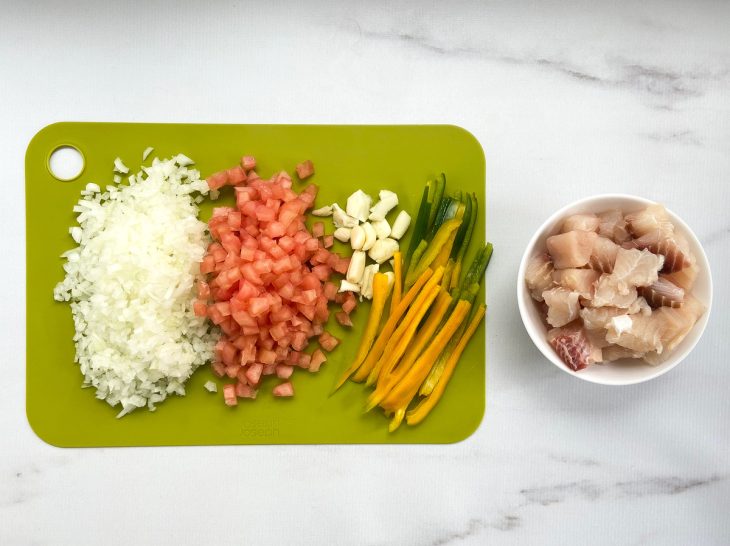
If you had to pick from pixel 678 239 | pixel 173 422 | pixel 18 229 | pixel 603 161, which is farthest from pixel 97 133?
pixel 678 239

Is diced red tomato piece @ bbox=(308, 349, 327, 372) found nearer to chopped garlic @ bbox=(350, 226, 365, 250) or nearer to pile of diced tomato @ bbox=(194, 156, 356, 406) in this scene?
pile of diced tomato @ bbox=(194, 156, 356, 406)

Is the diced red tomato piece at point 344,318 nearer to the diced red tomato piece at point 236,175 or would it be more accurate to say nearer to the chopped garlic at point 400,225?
the chopped garlic at point 400,225

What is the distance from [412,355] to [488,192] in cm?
61

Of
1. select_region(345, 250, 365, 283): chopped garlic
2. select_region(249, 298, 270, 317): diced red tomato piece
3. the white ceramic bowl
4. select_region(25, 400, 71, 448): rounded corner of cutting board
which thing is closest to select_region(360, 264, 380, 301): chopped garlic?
select_region(345, 250, 365, 283): chopped garlic

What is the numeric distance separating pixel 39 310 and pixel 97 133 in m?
0.62

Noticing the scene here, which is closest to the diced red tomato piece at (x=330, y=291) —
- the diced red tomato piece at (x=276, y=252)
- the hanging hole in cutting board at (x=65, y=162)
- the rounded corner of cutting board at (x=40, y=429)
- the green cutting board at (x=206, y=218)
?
the green cutting board at (x=206, y=218)

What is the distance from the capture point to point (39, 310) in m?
2.23

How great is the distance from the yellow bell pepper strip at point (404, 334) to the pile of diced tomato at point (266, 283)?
0.16 metres

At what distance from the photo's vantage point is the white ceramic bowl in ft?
6.46

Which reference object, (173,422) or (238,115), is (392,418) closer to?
(173,422)

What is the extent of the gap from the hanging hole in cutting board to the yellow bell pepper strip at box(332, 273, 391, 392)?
3.50ft

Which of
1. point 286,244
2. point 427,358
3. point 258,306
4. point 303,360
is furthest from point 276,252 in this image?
point 427,358

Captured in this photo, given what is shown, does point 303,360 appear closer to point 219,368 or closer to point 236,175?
point 219,368

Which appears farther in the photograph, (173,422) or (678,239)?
(173,422)
